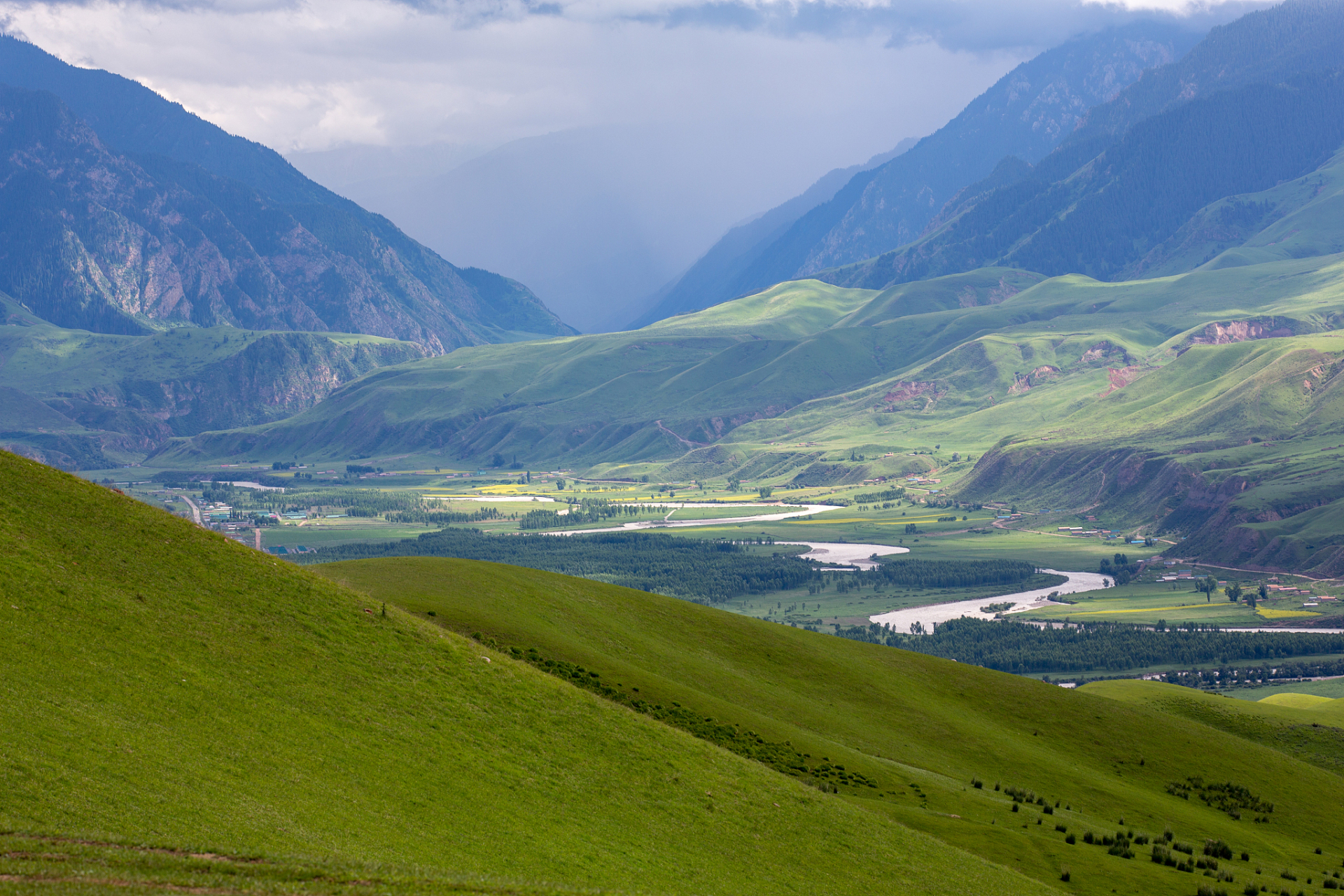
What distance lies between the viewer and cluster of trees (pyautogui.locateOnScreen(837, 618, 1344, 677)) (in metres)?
164

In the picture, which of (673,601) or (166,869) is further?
(673,601)

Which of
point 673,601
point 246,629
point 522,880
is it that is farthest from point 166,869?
point 673,601

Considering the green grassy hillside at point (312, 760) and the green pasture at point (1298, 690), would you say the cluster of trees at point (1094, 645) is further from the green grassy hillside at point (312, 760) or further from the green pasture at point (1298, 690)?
the green grassy hillside at point (312, 760)

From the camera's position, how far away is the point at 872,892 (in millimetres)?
39594

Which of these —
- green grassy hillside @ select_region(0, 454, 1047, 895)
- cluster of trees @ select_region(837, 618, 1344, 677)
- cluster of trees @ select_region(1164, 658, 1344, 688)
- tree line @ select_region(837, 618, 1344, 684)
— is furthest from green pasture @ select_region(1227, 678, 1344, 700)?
green grassy hillside @ select_region(0, 454, 1047, 895)

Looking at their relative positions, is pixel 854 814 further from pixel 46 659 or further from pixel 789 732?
pixel 46 659

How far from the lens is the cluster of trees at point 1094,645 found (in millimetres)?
164375

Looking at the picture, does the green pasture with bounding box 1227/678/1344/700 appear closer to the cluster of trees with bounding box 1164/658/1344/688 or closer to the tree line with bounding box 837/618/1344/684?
the cluster of trees with bounding box 1164/658/1344/688

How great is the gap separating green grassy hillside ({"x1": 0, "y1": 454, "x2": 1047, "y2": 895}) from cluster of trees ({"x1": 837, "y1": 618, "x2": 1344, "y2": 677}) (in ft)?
407

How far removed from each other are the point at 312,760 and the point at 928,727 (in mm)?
41869

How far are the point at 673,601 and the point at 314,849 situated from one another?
4848 cm

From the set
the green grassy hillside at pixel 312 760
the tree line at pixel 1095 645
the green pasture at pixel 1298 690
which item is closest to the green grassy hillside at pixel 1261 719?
the green grassy hillside at pixel 312 760

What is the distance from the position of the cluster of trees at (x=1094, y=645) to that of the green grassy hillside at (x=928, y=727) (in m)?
85.7

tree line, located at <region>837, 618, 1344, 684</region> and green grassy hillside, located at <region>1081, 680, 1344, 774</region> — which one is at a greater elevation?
green grassy hillside, located at <region>1081, 680, 1344, 774</region>
